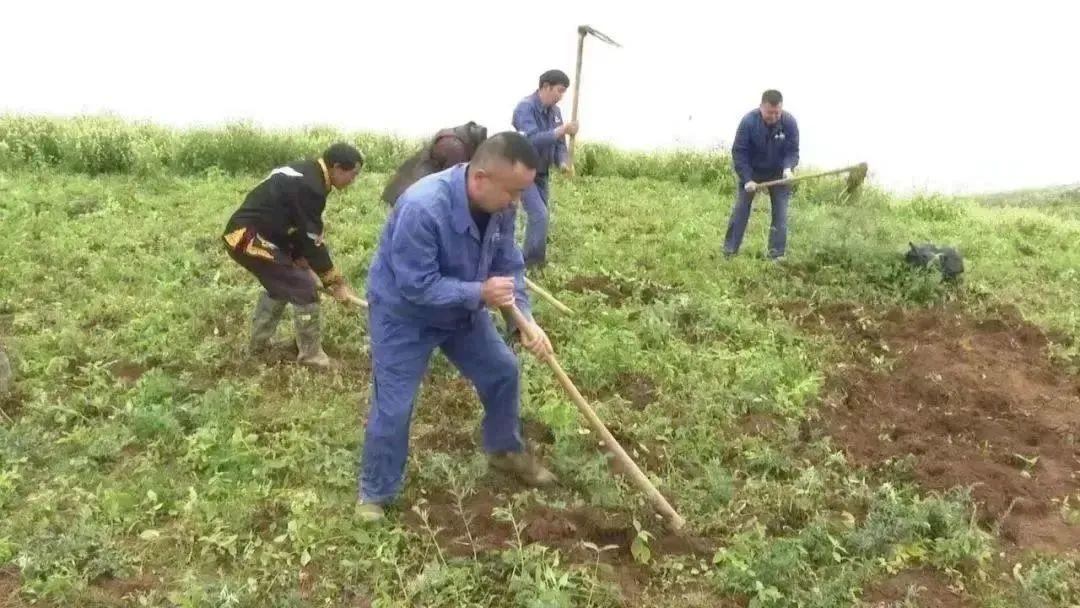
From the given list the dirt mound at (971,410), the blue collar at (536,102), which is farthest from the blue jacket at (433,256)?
the blue collar at (536,102)

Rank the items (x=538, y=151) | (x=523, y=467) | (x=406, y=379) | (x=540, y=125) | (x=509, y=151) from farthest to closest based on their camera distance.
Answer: (x=540, y=125), (x=538, y=151), (x=523, y=467), (x=406, y=379), (x=509, y=151)

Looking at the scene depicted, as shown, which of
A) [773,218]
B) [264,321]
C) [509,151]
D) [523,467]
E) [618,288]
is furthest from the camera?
[773,218]

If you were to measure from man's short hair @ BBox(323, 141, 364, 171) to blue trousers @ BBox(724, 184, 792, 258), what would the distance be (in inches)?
161

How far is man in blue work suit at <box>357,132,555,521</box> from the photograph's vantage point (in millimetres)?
3357

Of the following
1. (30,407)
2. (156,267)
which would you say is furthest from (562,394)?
(156,267)

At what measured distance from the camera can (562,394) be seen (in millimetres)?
5172

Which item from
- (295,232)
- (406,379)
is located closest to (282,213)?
(295,232)

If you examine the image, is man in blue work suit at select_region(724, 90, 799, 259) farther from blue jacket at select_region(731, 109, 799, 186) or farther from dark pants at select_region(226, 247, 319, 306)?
dark pants at select_region(226, 247, 319, 306)

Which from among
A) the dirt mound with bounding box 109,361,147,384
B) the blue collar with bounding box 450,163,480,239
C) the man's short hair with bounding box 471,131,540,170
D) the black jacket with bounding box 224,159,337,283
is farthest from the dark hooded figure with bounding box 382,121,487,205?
the dirt mound with bounding box 109,361,147,384

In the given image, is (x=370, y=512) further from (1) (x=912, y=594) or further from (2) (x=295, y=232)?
(1) (x=912, y=594)

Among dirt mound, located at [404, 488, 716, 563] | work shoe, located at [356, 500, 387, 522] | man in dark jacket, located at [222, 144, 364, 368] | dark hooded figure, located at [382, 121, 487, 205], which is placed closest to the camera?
dirt mound, located at [404, 488, 716, 563]

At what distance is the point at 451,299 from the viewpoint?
338 cm

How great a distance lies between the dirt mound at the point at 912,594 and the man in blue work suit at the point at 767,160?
4.58 m

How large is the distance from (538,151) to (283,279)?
2397mm
